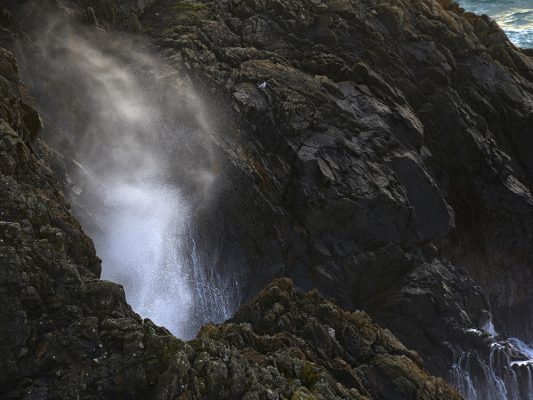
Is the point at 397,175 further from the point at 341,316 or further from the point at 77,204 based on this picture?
the point at 77,204

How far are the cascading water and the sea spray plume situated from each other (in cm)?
1412

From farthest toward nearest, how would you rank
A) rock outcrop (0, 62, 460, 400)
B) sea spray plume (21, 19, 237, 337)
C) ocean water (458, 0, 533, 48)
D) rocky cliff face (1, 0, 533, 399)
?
ocean water (458, 0, 533, 48) → sea spray plume (21, 19, 237, 337) → rocky cliff face (1, 0, 533, 399) → rock outcrop (0, 62, 460, 400)

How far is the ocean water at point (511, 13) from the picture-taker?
70.1 meters

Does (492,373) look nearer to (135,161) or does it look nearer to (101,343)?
(135,161)

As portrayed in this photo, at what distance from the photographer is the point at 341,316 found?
24.0 meters

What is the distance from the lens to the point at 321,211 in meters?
31.9

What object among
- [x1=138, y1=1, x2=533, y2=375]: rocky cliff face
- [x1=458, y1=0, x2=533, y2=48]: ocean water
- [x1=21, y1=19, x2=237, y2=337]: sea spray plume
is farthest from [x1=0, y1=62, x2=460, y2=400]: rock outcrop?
[x1=458, y1=0, x2=533, y2=48]: ocean water

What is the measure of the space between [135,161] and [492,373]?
24314 millimetres

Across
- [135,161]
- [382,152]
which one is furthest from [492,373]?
[135,161]

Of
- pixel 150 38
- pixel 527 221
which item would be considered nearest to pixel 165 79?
pixel 150 38

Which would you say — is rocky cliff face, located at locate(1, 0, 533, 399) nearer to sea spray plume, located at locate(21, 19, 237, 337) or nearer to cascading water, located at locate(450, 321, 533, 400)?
cascading water, located at locate(450, 321, 533, 400)

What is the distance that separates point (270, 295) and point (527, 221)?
24.0 metres

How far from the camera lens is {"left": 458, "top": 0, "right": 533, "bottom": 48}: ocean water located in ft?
230

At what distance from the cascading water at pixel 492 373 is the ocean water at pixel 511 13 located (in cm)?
4657
